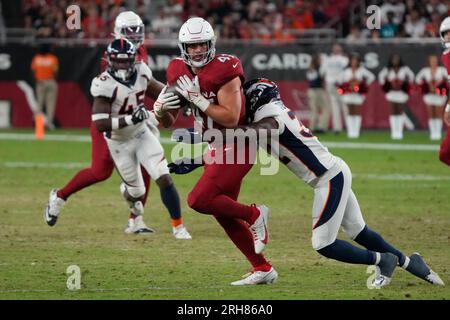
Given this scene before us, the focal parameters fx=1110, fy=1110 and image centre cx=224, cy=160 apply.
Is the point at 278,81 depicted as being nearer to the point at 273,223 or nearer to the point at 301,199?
the point at 301,199

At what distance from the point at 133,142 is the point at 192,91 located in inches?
127

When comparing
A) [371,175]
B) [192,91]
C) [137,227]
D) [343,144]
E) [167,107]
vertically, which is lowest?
[343,144]

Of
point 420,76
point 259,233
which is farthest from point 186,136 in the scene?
point 420,76

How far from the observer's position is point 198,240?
10.5 m

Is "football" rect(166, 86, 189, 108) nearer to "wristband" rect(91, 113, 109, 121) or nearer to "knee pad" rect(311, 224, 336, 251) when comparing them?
"knee pad" rect(311, 224, 336, 251)

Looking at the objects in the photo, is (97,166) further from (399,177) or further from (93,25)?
(93,25)

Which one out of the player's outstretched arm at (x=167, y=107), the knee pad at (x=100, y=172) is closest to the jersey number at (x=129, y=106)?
the knee pad at (x=100, y=172)

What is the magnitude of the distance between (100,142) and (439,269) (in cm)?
383

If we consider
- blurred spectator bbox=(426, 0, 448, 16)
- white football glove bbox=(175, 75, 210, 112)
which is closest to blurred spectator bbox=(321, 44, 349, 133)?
blurred spectator bbox=(426, 0, 448, 16)

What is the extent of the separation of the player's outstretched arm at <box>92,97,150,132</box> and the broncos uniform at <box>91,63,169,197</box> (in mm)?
127

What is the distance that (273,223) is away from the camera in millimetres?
11609
